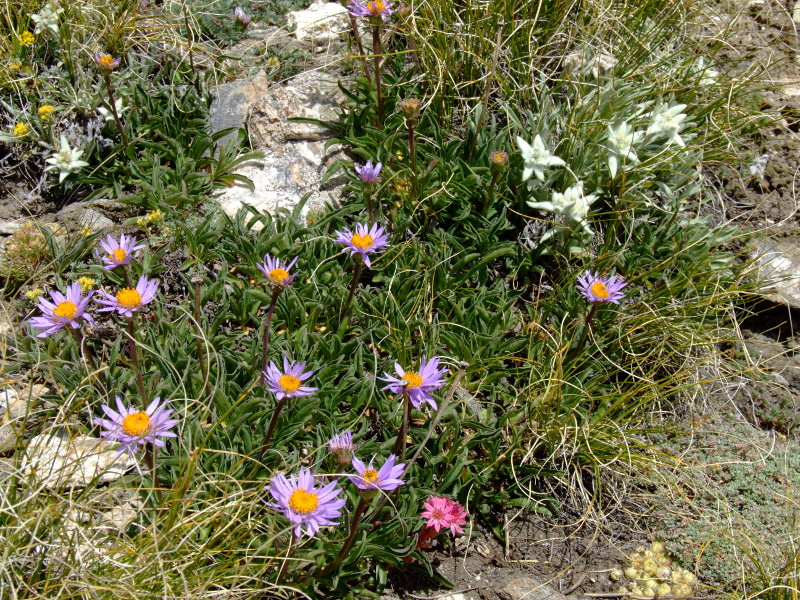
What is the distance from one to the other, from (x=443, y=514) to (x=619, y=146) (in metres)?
2.01

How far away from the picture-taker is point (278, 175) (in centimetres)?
370

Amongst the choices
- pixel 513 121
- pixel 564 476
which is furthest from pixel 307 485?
pixel 513 121

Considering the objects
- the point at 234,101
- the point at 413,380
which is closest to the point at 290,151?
the point at 234,101

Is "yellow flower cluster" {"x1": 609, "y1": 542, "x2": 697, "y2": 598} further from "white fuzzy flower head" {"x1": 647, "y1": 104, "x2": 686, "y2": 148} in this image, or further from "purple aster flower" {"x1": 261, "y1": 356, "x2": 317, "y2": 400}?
"white fuzzy flower head" {"x1": 647, "y1": 104, "x2": 686, "y2": 148}

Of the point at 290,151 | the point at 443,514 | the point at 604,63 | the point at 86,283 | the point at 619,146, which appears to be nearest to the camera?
the point at 443,514

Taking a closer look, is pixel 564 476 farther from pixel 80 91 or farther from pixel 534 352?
pixel 80 91

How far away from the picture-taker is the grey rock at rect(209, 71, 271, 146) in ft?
12.5

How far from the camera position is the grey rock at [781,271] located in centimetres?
341

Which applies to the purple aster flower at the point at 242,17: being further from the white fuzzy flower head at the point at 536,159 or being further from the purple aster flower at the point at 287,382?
the purple aster flower at the point at 287,382

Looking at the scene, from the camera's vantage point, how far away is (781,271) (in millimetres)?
3545

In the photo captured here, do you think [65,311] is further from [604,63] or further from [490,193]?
[604,63]

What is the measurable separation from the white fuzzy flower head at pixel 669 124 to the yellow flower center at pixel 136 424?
270cm

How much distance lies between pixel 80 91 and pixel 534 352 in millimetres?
2746

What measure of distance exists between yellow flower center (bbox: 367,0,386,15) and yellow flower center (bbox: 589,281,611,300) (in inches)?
65.7
